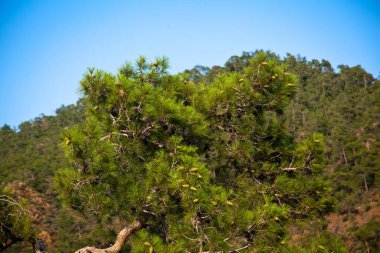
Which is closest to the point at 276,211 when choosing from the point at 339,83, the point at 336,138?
the point at 336,138

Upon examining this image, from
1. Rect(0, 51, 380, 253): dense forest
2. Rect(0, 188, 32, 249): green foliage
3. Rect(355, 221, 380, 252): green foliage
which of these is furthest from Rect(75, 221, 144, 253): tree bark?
Rect(355, 221, 380, 252): green foliage

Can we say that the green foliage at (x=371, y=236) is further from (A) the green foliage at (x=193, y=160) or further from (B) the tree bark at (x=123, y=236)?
(B) the tree bark at (x=123, y=236)

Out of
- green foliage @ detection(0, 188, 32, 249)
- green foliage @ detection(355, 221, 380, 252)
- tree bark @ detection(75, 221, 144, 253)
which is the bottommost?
green foliage @ detection(355, 221, 380, 252)

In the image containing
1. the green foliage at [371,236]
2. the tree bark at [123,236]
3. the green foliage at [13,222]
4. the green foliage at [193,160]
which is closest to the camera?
the green foliage at [193,160]

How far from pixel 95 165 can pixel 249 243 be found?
2.01 m

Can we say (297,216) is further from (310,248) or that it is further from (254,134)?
(254,134)

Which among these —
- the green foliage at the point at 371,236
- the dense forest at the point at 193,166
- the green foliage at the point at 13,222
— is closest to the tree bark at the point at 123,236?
the dense forest at the point at 193,166

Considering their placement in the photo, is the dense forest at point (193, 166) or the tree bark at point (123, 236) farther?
the tree bark at point (123, 236)

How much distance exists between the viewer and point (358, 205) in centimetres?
3900

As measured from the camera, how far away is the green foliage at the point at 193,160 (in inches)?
146

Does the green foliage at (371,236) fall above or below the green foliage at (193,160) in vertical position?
below

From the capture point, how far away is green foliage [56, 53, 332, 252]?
3.70 m

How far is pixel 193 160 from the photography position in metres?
3.62

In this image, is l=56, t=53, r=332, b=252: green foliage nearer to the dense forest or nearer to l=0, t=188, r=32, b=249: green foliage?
the dense forest
